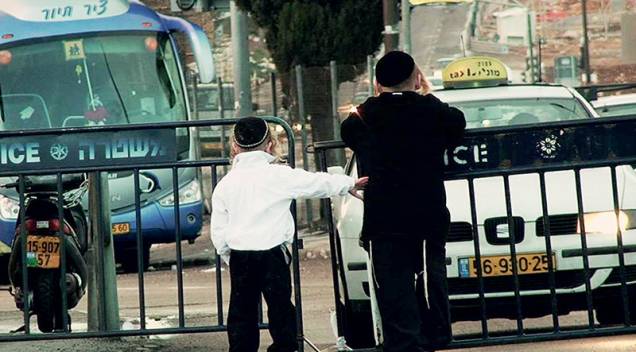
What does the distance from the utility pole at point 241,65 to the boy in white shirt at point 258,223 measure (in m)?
13.5

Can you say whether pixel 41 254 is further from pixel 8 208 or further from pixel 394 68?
pixel 8 208

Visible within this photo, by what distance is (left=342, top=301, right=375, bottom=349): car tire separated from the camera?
8766 millimetres

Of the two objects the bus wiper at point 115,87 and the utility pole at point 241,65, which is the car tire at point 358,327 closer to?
the bus wiper at point 115,87

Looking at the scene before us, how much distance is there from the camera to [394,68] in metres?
7.79

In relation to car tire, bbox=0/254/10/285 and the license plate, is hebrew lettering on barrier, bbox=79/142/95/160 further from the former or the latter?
car tire, bbox=0/254/10/285

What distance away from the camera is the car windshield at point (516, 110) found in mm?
11281

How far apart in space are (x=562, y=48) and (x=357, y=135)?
74.7 metres

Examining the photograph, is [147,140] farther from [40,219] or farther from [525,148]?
[525,148]

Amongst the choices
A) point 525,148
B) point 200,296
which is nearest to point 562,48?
point 200,296

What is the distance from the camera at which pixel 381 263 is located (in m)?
7.75

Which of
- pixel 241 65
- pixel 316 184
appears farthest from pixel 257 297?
pixel 241 65

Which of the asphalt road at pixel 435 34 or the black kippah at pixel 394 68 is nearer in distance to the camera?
the black kippah at pixel 394 68

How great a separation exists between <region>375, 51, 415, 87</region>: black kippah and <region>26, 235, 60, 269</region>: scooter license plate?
2.75m

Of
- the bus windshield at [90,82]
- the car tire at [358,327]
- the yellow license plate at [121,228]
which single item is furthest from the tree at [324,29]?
the car tire at [358,327]
